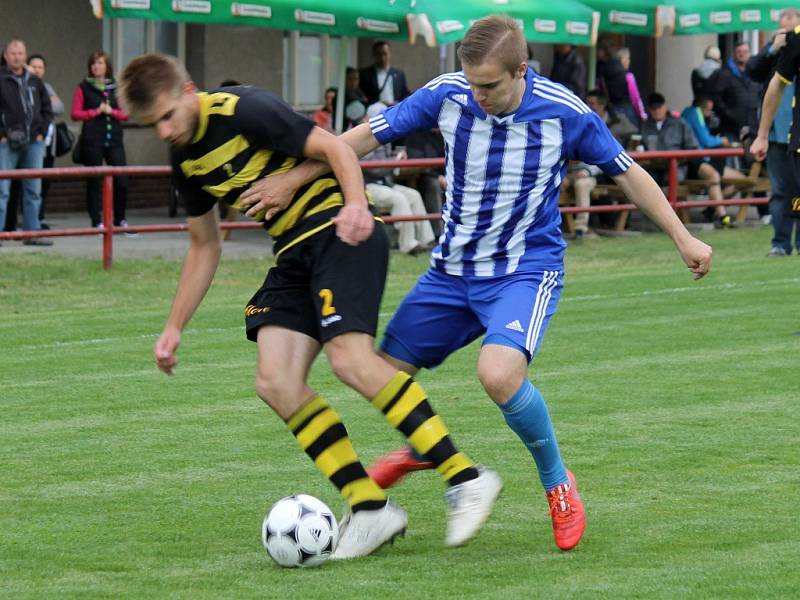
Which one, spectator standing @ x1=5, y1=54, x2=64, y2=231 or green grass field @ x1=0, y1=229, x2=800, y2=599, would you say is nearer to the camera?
green grass field @ x1=0, y1=229, x2=800, y2=599

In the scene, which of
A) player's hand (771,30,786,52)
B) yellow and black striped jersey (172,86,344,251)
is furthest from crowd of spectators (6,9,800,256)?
yellow and black striped jersey (172,86,344,251)

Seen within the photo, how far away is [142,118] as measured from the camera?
5.39m

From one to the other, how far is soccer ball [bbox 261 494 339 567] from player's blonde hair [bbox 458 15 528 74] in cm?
158

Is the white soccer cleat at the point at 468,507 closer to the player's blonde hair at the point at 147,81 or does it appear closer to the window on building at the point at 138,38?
the player's blonde hair at the point at 147,81

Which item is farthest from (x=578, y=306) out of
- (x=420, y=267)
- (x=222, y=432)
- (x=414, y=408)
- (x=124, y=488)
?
(x=414, y=408)

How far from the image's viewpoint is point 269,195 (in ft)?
18.2

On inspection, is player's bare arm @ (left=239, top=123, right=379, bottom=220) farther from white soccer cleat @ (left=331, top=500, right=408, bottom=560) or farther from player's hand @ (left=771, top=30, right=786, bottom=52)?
player's hand @ (left=771, top=30, right=786, bottom=52)

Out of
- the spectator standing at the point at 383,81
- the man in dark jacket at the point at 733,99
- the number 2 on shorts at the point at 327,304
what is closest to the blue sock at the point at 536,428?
the number 2 on shorts at the point at 327,304

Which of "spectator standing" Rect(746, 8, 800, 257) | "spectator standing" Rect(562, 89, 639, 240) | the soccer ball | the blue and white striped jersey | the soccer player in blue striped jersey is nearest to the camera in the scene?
the soccer ball

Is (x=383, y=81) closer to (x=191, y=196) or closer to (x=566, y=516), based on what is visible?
(x=191, y=196)

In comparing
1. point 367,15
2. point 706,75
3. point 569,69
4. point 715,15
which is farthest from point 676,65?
point 367,15

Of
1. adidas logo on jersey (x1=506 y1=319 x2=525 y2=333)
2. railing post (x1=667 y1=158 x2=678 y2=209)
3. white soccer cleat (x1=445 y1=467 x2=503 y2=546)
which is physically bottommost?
railing post (x1=667 y1=158 x2=678 y2=209)

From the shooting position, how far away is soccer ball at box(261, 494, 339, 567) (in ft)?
17.6

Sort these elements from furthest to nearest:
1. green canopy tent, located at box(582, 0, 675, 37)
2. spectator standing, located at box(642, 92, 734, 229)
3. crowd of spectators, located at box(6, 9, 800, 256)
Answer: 1. green canopy tent, located at box(582, 0, 675, 37)
2. spectator standing, located at box(642, 92, 734, 229)
3. crowd of spectators, located at box(6, 9, 800, 256)
